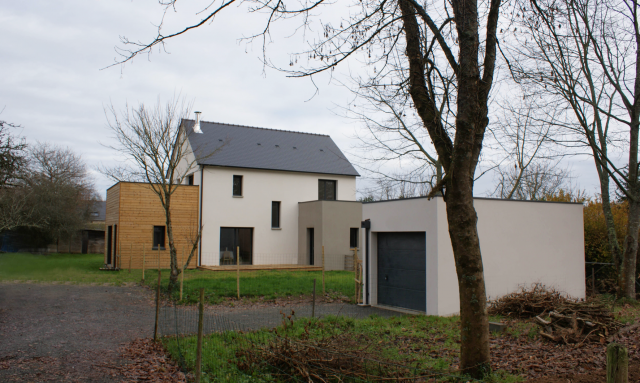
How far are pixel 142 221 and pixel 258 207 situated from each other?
660cm

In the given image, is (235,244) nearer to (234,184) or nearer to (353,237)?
(234,184)

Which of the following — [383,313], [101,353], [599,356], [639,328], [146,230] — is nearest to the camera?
[599,356]

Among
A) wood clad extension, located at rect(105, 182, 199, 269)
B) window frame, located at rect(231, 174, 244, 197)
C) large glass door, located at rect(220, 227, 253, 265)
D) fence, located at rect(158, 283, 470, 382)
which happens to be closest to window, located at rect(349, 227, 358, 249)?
large glass door, located at rect(220, 227, 253, 265)

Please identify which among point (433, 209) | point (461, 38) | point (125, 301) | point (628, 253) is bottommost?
point (125, 301)

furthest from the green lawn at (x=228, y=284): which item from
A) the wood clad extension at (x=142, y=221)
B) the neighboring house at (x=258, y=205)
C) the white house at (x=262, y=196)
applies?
the white house at (x=262, y=196)

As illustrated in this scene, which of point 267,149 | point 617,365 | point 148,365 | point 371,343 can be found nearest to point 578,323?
point 371,343

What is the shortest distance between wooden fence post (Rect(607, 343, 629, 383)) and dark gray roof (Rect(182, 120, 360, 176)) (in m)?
23.8

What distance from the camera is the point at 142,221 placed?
22891 millimetres

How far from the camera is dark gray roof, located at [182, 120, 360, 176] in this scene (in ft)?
88.5

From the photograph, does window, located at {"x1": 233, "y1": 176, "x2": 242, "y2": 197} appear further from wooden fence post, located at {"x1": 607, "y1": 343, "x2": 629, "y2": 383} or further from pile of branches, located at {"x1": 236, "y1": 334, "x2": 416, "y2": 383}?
wooden fence post, located at {"x1": 607, "y1": 343, "x2": 629, "y2": 383}

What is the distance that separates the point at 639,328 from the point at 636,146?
675 centimetres

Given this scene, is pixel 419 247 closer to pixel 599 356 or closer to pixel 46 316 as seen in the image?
pixel 599 356

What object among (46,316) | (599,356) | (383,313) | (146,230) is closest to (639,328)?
(599,356)

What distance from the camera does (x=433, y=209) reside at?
37.9 ft
